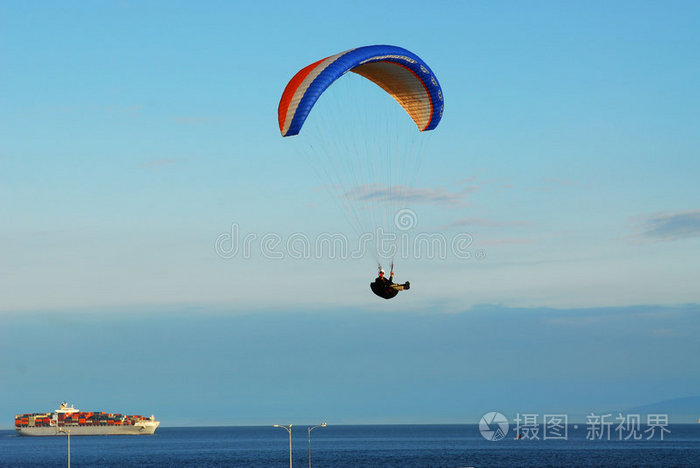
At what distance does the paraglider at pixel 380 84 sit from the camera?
28.0m

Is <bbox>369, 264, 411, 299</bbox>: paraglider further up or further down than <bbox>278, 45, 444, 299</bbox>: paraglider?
further down

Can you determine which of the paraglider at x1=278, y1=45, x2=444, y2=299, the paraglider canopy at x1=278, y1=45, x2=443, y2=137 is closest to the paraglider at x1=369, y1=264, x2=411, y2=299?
the paraglider at x1=278, y1=45, x2=444, y2=299

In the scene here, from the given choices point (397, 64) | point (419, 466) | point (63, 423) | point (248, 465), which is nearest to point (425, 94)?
point (397, 64)

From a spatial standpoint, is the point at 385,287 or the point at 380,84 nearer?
the point at 385,287

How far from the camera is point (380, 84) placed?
33469 millimetres

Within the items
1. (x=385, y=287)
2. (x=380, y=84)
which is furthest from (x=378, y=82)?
(x=385, y=287)

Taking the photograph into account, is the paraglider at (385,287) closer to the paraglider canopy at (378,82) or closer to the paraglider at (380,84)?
the paraglider at (380,84)

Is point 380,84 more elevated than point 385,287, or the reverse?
point 380,84

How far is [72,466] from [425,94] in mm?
108098

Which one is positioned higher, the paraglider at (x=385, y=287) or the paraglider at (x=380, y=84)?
the paraglider at (x=380, y=84)

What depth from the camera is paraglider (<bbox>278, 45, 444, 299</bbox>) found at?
27984 mm

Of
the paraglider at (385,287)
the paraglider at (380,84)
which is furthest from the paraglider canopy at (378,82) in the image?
the paraglider at (385,287)

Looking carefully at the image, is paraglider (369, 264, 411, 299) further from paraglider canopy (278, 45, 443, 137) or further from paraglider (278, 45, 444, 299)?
paraglider canopy (278, 45, 443, 137)

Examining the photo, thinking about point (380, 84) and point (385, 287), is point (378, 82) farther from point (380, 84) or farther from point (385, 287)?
point (385, 287)
